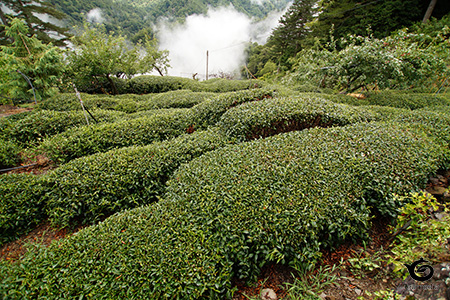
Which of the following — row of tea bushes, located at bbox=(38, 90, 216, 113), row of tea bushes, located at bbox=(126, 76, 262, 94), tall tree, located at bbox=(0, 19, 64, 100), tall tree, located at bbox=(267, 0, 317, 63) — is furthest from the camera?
tall tree, located at bbox=(267, 0, 317, 63)

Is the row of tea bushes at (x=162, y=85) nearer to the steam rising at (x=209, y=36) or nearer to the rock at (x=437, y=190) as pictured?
the rock at (x=437, y=190)

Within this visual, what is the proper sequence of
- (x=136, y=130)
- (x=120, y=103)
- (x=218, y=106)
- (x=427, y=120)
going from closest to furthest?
(x=427, y=120) → (x=136, y=130) → (x=218, y=106) → (x=120, y=103)

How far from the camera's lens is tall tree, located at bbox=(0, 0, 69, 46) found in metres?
15.6

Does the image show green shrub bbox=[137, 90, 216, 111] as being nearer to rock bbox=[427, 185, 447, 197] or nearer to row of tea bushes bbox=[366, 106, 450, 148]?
row of tea bushes bbox=[366, 106, 450, 148]

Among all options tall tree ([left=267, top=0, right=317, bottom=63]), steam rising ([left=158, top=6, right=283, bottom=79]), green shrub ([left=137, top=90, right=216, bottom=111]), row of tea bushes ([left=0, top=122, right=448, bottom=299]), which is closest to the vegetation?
row of tea bushes ([left=0, top=122, right=448, bottom=299])

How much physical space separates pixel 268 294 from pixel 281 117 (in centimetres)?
376

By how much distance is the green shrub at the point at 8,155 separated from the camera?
15.7 ft

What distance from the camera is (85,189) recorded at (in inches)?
144

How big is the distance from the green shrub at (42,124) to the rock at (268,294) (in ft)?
22.5

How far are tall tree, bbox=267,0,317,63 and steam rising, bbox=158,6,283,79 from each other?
147 feet

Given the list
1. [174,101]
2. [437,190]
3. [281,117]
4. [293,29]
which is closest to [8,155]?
[174,101]

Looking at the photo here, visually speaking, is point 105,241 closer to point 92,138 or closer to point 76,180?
point 76,180

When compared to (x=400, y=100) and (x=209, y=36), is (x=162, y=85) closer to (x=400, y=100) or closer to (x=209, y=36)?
(x=400, y=100)

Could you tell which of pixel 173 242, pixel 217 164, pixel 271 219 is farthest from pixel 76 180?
pixel 271 219
